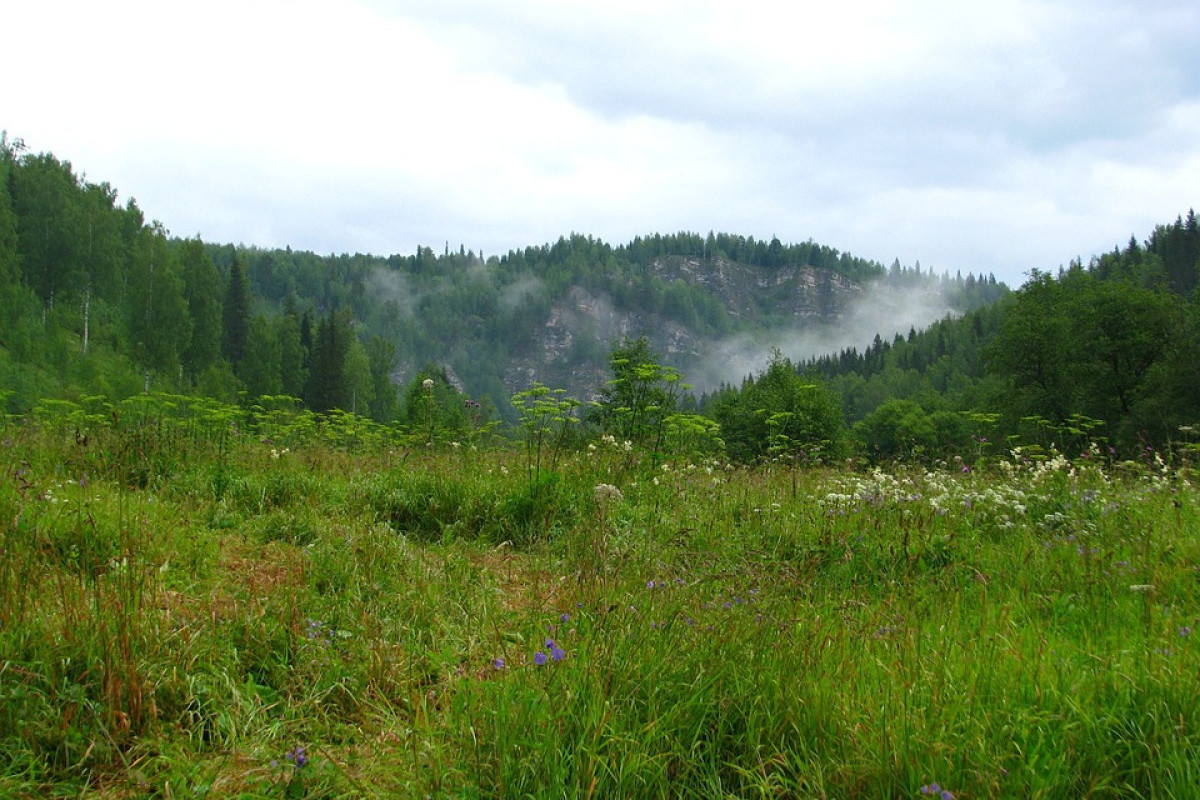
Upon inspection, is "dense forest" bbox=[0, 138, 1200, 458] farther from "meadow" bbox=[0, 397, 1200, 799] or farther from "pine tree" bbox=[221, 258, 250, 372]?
"meadow" bbox=[0, 397, 1200, 799]

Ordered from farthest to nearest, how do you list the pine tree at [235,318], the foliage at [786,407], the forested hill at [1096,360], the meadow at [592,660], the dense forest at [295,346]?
the pine tree at [235,318] → the dense forest at [295,346] → the forested hill at [1096,360] → the foliage at [786,407] → the meadow at [592,660]

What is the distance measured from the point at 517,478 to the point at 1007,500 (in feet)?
14.1

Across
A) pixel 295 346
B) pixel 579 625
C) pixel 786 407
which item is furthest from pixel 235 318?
pixel 579 625

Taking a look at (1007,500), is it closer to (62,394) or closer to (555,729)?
(555,729)

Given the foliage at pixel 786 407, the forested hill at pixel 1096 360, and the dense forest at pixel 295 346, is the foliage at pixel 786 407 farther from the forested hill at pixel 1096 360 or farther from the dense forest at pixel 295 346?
the forested hill at pixel 1096 360

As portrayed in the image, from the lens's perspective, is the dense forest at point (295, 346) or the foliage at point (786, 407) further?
the dense forest at point (295, 346)

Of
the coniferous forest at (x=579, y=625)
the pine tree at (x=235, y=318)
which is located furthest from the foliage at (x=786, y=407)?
the pine tree at (x=235, y=318)

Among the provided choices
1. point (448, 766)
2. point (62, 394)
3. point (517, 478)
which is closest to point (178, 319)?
point (62, 394)

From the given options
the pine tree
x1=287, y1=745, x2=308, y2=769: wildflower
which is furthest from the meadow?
the pine tree

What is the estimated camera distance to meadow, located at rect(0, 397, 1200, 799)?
2199 mm

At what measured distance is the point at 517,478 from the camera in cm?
652

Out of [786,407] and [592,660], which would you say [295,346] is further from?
[592,660]

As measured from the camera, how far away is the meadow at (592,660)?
2199mm

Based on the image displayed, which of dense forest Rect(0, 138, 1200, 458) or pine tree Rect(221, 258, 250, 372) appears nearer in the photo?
dense forest Rect(0, 138, 1200, 458)
